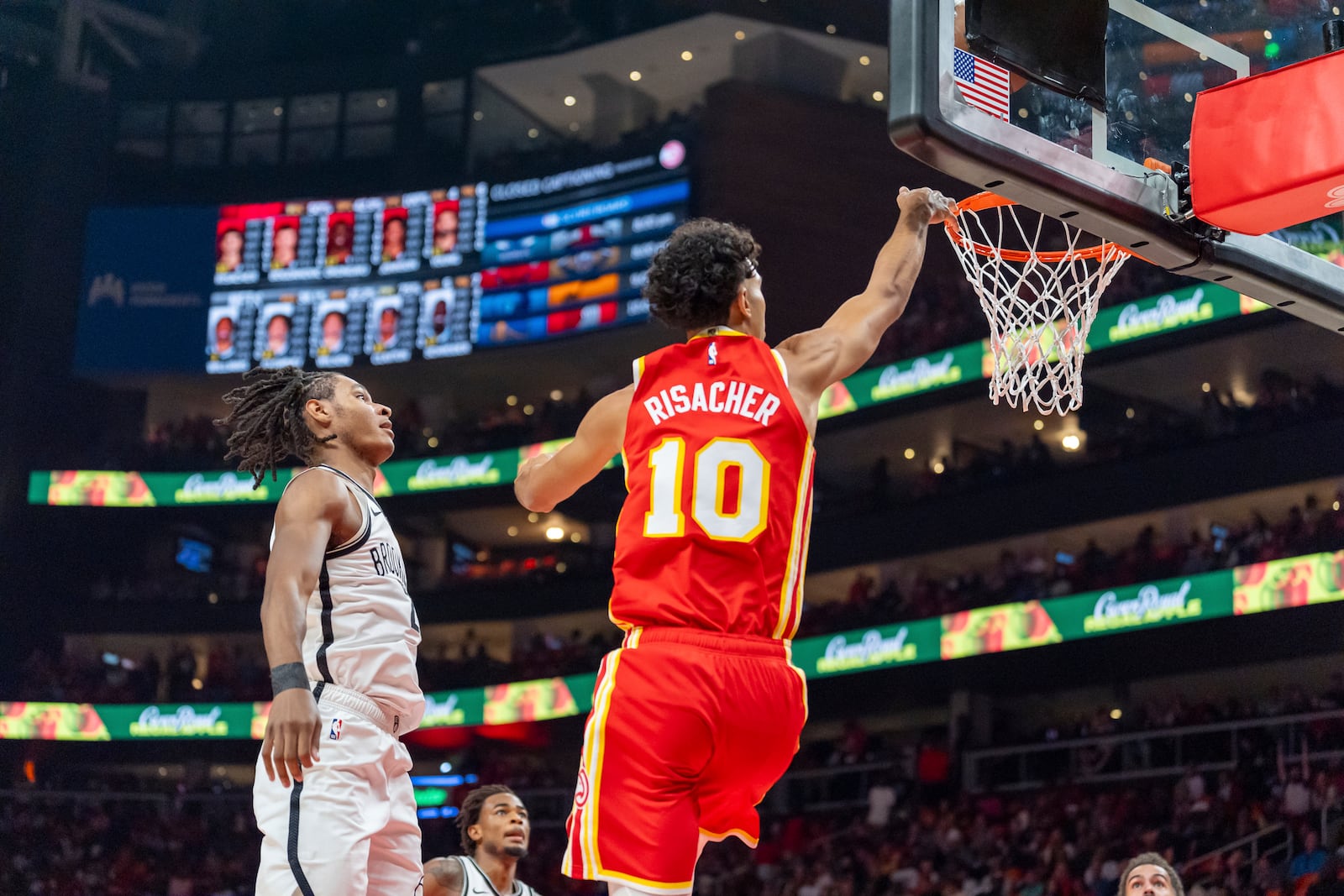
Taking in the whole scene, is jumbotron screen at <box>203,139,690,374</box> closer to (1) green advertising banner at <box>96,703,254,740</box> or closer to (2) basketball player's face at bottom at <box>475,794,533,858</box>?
(1) green advertising banner at <box>96,703,254,740</box>

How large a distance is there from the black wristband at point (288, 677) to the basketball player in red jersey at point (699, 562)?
66cm

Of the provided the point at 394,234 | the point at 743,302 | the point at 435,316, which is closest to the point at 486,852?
the point at 743,302

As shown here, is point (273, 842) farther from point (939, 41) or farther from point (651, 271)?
point (939, 41)

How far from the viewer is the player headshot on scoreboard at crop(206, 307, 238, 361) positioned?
2664 cm

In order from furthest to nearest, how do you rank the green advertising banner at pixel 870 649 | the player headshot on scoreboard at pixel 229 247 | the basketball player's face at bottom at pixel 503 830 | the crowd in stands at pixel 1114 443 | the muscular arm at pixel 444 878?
the player headshot on scoreboard at pixel 229 247 → the green advertising banner at pixel 870 649 → the crowd in stands at pixel 1114 443 → the basketball player's face at bottom at pixel 503 830 → the muscular arm at pixel 444 878

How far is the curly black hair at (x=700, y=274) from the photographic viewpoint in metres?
3.53

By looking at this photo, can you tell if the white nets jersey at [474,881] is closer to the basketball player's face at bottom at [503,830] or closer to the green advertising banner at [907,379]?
the basketball player's face at bottom at [503,830]

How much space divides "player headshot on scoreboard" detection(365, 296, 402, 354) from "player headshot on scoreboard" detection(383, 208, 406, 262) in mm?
789

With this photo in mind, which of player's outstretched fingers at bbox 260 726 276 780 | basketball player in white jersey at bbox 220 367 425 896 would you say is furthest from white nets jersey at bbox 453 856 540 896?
player's outstretched fingers at bbox 260 726 276 780

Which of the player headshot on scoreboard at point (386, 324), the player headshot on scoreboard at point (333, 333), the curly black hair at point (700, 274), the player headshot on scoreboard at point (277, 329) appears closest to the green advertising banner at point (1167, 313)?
the player headshot on scoreboard at point (386, 324)

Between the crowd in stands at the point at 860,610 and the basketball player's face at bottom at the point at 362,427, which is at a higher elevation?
the crowd in stands at the point at 860,610

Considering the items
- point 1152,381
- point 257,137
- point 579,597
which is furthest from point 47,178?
point 1152,381

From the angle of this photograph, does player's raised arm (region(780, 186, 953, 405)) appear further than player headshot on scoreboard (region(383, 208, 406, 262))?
No

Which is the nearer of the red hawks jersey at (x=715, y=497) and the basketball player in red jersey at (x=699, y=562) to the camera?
the basketball player in red jersey at (x=699, y=562)
